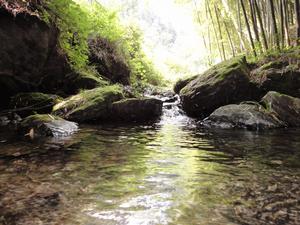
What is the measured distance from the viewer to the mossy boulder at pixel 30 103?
798 cm

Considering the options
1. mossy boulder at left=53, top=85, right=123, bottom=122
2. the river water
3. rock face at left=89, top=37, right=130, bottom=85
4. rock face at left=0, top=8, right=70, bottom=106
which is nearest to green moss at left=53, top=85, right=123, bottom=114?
mossy boulder at left=53, top=85, right=123, bottom=122

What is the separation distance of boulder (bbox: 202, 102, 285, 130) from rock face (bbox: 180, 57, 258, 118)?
0.89 meters

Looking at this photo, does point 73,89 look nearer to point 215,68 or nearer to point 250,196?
point 215,68

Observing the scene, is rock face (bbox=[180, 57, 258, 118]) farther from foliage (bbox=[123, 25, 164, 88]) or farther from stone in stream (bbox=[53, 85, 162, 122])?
foliage (bbox=[123, 25, 164, 88])

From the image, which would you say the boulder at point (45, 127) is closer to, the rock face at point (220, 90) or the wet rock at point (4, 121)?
the wet rock at point (4, 121)

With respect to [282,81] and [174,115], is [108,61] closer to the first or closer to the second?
[174,115]

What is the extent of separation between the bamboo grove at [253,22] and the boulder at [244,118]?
244 cm

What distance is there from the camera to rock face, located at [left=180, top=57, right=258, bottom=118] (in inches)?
370

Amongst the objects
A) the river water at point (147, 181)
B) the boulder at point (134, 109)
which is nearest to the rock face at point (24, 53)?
the boulder at point (134, 109)

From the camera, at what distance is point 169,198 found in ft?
9.57

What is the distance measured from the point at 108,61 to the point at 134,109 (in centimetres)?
487

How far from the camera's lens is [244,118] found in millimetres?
8117

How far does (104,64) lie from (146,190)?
34.0 feet

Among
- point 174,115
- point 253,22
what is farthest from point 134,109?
point 253,22
